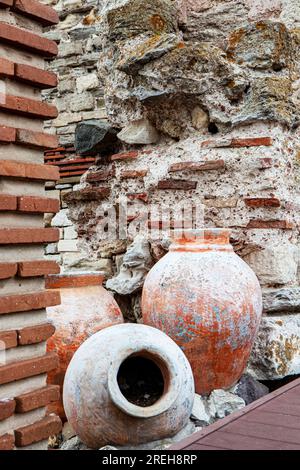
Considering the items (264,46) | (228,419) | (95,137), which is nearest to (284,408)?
(228,419)

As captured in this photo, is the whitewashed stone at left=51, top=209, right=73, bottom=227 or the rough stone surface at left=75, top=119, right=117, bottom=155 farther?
the whitewashed stone at left=51, top=209, right=73, bottom=227

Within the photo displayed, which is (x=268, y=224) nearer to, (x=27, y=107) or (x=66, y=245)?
(x=27, y=107)

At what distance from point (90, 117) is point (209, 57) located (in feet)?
11.2

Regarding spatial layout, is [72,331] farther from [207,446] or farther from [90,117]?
[90,117]

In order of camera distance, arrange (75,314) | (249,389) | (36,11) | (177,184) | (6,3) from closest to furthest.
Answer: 1. (6,3)
2. (36,11)
3. (75,314)
4. (249,389)
5. (177,184)

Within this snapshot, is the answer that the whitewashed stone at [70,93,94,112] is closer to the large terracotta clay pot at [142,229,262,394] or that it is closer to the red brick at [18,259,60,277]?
the large terracotta clay pot at [142,229,262,394]

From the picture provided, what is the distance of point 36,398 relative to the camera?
2.07 metres

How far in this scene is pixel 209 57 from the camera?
3.81 metres

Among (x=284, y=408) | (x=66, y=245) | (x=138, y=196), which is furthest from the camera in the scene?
(x=66, y=245)

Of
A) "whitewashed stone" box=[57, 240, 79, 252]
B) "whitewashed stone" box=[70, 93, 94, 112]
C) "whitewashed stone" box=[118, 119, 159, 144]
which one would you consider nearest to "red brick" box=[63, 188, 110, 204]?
"whitewashed stone" box=[118, 119, 159, 144]

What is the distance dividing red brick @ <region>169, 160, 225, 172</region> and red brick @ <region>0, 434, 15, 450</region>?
2.19 m

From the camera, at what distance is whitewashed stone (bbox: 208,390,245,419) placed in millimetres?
2988

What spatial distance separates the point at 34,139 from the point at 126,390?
1.12 meters
